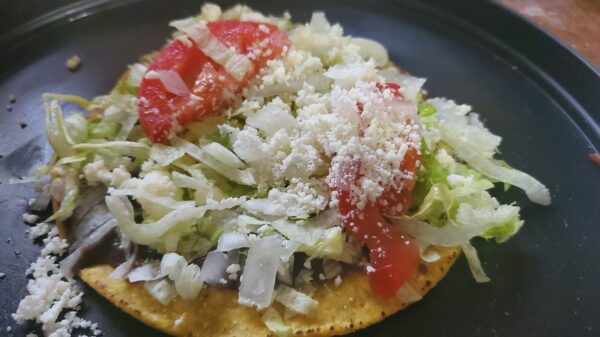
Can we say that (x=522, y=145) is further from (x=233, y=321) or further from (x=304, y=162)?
(x=233, y=321)

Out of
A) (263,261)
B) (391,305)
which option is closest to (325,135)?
(263,261)

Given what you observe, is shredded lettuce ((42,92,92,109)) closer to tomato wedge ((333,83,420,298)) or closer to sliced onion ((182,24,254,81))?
sliced onion ((182,24,254,81))

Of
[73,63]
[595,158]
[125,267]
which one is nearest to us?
[125,267]

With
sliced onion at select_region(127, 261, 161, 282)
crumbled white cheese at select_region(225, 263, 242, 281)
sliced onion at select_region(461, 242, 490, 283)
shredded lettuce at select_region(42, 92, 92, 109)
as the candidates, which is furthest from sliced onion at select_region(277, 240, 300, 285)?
shredded lettuce at select_region(42, 92, 92, 109)

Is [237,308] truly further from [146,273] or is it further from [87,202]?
[87,202]

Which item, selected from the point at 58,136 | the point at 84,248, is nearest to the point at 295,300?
the point at 84,248

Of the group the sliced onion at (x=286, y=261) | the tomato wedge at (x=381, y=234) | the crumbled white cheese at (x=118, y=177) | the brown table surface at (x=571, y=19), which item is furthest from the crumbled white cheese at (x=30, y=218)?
the brown table surface at (x=571, y=19)

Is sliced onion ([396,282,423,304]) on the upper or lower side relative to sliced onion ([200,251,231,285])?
upper
